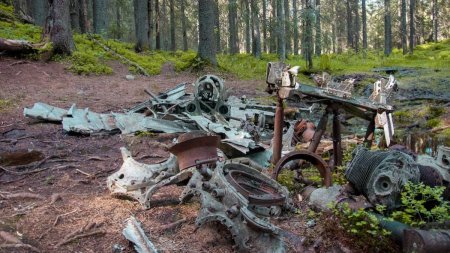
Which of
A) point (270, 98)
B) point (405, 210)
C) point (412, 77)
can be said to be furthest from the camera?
point (412, 77)

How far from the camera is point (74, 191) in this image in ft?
18.0

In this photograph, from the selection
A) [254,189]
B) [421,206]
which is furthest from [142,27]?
[421,206]

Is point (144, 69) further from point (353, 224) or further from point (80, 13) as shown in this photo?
point (353, 224)

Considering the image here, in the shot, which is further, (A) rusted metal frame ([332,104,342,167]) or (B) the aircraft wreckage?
(A) rusted metal frame ([332,104,342,167])

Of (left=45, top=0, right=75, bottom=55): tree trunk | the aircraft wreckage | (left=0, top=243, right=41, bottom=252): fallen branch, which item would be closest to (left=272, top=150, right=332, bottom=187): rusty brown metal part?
the aircraft wreckage

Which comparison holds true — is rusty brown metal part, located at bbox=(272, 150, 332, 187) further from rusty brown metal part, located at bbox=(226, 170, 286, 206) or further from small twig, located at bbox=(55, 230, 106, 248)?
small twig, located at bbox=(55, 230, 106, 248)

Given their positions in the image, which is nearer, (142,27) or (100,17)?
(142,27)

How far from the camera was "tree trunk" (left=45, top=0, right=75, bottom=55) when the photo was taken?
1338 centimetres

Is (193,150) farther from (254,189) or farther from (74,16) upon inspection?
(74,16)

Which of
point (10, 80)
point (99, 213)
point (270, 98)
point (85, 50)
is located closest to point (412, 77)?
point (270, 98)

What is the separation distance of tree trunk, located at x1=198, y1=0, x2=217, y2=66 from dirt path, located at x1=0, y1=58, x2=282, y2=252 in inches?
238

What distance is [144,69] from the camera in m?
16.2

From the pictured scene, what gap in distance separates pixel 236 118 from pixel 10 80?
6892 millimetres

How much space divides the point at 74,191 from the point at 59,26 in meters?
9.67
